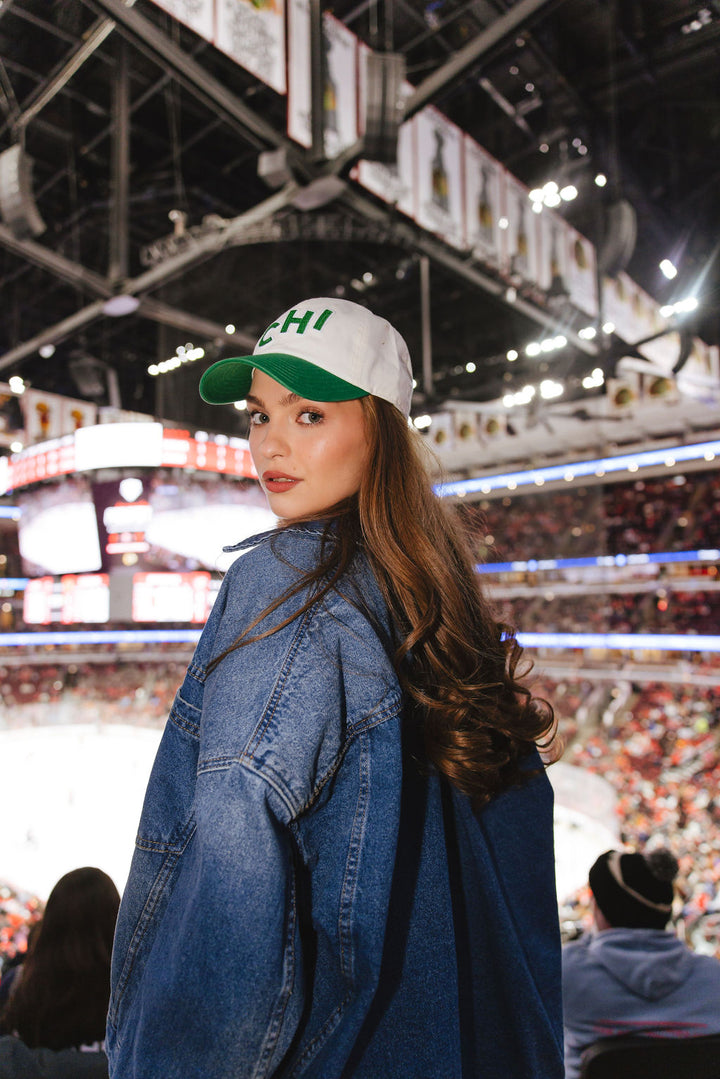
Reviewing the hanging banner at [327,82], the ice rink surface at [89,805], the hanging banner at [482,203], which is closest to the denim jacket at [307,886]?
the hanging banner at [327,82]

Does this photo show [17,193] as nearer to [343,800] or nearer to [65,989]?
[65,989]

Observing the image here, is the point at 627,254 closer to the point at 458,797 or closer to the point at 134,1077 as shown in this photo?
the point at 458,797

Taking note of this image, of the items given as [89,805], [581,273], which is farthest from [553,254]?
[89,805]

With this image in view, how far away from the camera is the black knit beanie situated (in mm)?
1941

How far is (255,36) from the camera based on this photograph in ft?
10.9

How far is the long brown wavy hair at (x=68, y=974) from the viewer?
1.47 meters

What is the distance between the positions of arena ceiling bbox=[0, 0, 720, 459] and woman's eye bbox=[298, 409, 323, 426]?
324cm

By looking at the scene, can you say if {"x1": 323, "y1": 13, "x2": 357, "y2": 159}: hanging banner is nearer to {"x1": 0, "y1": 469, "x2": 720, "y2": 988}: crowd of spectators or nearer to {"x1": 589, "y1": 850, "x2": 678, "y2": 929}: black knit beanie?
{"x1": 589, "y1": 850, "x2": 678, "y2": 929}: black knit beanie

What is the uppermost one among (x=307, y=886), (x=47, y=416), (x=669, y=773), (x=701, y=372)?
(x=701, y=372)

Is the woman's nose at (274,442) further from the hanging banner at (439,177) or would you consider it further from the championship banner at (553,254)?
the championship banner at (553,254)

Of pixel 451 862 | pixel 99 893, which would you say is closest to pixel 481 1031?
pixel 451 862

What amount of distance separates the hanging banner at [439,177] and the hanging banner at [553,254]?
1206 millimetres

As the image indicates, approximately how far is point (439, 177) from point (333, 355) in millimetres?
4437

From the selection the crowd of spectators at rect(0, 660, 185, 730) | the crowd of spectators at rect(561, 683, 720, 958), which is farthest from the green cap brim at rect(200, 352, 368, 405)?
the crowd of spectators at rect(0, 660, 185, 730)
